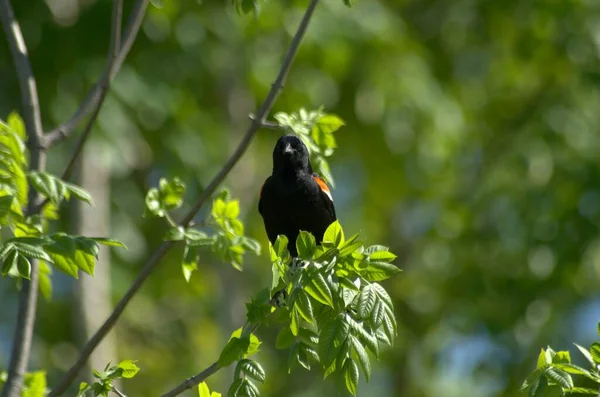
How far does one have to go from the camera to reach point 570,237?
24.7 ft

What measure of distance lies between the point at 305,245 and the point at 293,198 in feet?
5.82

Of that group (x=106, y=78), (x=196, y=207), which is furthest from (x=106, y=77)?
(x=196, y=207)

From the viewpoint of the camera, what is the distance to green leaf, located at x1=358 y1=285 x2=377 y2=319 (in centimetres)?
278

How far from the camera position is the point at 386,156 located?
9633 millimetres

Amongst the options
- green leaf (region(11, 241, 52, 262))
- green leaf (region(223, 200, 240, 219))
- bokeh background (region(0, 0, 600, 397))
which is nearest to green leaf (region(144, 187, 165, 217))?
green leaf (region(223, 200, 240, 219))

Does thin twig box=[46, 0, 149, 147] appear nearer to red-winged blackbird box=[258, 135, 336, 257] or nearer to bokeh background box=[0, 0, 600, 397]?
Result: red-winged blackbird box=[258, 135, 336, 257]

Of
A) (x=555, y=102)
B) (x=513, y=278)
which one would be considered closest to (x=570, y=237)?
(x=513, y=278)

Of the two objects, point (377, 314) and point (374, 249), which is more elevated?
point (374, 249)

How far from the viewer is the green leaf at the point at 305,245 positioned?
2877mm

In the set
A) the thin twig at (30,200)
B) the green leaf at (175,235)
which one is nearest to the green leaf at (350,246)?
the green leaf at (175,235)

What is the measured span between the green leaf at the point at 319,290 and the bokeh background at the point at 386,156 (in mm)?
5078

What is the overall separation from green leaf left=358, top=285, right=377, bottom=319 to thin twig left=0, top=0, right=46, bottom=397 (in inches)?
53.7

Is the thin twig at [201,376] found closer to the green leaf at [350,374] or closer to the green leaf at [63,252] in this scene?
the green leaf at [350,374]

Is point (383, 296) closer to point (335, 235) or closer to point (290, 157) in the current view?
point (335, 235)
